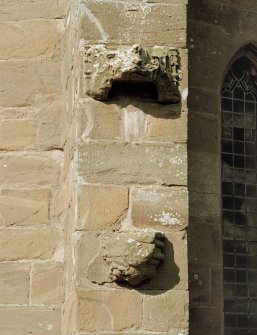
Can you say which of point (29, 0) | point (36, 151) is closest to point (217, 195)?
point (36, 151)

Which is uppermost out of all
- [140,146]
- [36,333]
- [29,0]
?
[29,0]

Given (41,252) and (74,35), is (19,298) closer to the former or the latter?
(41,252)

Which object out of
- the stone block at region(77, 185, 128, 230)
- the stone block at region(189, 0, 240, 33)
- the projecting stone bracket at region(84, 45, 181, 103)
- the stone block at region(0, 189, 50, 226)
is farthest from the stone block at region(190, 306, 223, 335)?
the stone block at region(189, 0, 240, 33)

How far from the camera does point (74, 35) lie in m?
6.47

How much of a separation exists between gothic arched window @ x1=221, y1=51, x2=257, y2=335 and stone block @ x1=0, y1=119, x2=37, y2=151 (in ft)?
5.63

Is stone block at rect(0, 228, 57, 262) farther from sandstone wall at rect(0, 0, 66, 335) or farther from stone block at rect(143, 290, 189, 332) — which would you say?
stone block at rect(143, 290, 189, 332)

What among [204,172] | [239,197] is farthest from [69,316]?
[239,197]

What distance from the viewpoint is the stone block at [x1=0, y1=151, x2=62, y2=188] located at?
6.80m

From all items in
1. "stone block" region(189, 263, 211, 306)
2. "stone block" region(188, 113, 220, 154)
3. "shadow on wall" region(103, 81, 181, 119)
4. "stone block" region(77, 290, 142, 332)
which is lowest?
"stone block" region(77, 290, 142, 332)

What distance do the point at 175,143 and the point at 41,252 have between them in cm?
128

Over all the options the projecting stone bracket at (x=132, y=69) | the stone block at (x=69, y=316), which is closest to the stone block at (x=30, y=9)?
the projecting stone bracket at (x=132, y=69)

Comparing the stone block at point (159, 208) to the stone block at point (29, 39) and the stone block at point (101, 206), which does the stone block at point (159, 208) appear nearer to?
the stone block at point (101, 206)

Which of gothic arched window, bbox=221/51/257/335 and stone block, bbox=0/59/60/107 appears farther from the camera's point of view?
gothic arched window, bbox=221/51/257/335

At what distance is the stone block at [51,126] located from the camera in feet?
22.6
